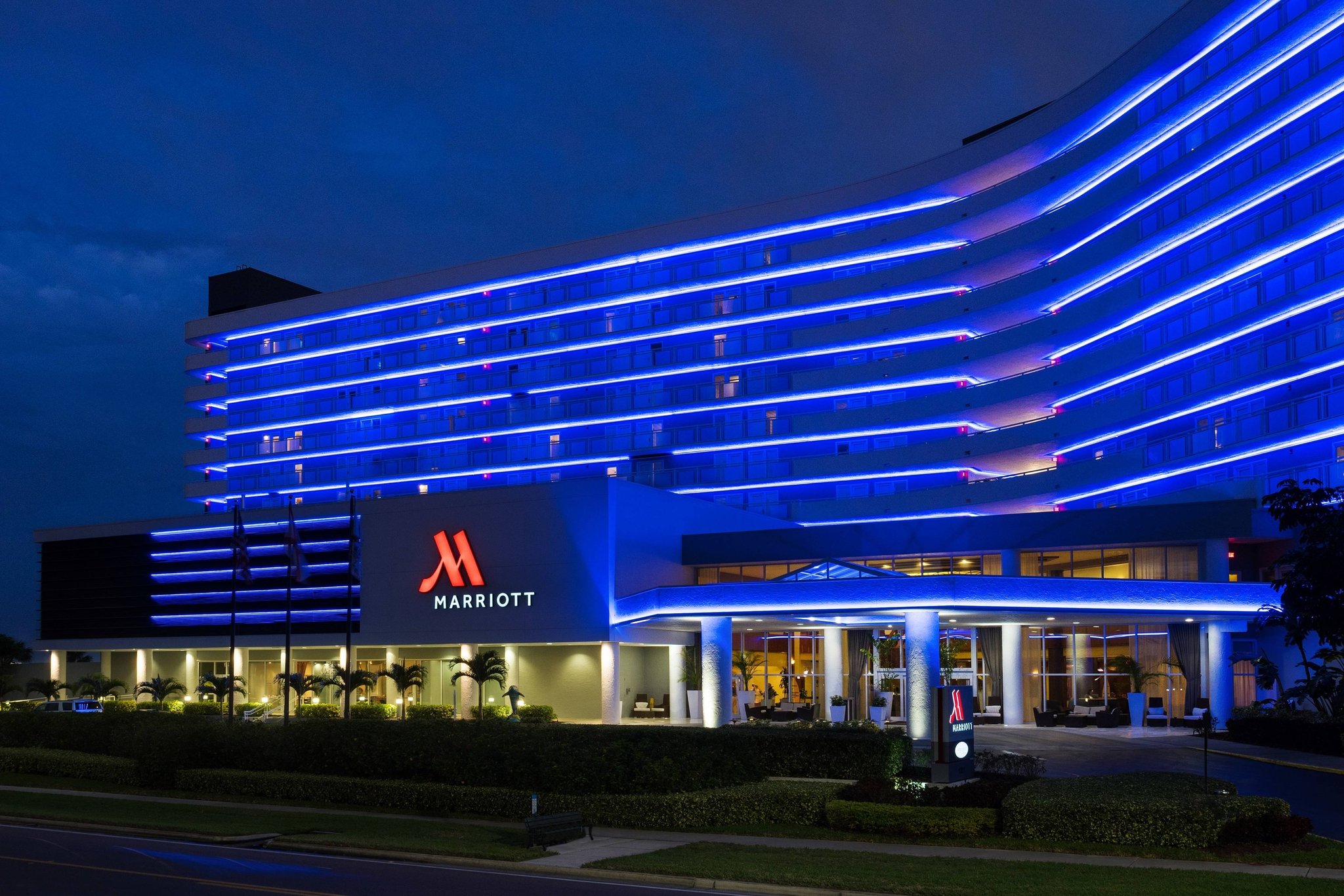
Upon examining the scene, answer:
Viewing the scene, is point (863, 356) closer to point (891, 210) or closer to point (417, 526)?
point (891, 210)

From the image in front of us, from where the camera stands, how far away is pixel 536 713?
54.6m

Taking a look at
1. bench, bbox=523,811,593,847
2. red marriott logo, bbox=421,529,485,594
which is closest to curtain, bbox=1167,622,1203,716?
red marriott logo, bbox=421,529,485,594

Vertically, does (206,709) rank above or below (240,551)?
below

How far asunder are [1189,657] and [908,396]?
2813cm

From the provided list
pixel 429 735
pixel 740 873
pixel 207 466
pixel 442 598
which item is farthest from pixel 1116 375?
pixel 207 466

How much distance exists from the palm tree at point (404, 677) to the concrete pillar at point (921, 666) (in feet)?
71.2

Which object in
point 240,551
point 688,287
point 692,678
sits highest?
point 688,287

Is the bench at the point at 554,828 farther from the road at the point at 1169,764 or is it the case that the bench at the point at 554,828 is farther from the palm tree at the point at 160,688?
the palm tree at the point at 160,688

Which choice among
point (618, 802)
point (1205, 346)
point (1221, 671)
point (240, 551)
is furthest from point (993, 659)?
point (240, 551)

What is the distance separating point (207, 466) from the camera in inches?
4050

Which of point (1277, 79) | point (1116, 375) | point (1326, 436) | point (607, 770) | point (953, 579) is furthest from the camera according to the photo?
point (1116, 375)

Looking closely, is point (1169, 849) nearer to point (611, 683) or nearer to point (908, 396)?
point (611, 683)

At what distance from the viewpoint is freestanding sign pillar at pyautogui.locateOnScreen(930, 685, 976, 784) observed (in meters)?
27.5

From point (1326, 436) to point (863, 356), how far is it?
1264 inches
